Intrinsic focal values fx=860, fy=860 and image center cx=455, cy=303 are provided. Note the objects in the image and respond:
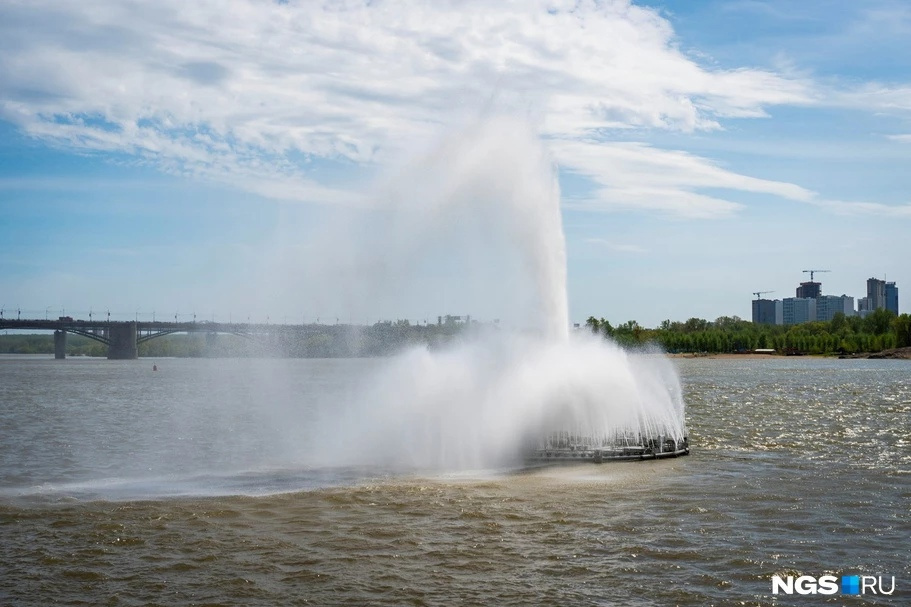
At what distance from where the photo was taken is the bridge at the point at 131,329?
136000 millimetres

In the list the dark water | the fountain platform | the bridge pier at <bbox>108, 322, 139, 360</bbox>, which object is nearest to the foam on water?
the fountain platform

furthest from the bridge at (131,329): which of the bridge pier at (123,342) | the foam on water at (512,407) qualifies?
the foam on water at (512,407)

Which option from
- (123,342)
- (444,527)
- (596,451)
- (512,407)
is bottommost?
(444,527)

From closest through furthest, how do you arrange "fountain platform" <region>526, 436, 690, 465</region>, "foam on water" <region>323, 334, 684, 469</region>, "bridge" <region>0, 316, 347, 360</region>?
"fountain platform" <region>526, 436, 690, 465</region> → "foam on water" <region>323, 334, 684, 469</region> → "bridge" <region>0, 316, 347, 360</region>

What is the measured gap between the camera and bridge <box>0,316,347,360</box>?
13600cm

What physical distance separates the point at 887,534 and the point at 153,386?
89.1 meters

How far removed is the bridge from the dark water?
99.9 m

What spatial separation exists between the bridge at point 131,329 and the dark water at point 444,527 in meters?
99.9

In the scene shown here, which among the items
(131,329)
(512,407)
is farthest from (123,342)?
A: (512,407)

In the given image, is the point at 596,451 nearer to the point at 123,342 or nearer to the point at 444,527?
the point at 444,527

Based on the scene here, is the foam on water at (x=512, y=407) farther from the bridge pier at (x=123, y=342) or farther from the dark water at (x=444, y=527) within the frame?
the bridge pier at (x=123, y=342)

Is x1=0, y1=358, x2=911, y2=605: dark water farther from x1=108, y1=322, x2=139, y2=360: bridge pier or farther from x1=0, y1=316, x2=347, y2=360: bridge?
x1=108, y1=322, x2=139, y2=360: bridge pier

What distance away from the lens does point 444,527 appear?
20.6 m

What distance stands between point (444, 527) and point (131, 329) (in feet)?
545
